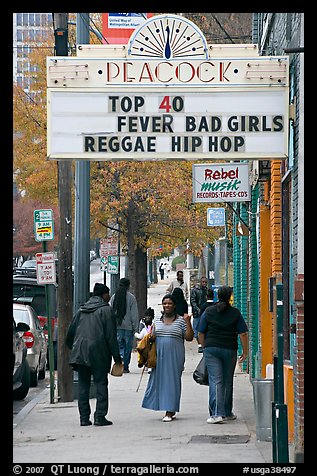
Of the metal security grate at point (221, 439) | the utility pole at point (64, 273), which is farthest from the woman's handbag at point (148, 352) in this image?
the utility pole at point (64, 273)

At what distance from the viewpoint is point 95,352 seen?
13438 mm

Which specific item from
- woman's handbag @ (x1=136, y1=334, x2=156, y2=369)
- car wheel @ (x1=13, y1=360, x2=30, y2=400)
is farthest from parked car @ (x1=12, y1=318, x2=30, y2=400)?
woman's handbag @ (x1=136, y1=334, x2=156, y2=369)

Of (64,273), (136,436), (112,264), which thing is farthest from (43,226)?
(112,264)

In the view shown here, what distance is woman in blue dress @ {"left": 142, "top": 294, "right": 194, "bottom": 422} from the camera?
45.8 ft

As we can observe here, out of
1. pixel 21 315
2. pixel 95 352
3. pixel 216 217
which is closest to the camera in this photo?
pixel 95 352

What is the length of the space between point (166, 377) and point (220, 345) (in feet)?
3.07

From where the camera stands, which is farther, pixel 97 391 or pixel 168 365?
pixel 168 365

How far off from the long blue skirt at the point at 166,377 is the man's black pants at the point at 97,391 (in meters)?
0.76

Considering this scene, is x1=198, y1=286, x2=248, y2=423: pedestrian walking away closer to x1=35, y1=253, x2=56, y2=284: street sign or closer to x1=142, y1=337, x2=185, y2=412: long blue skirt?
x1=142, y1=337, x2=185, y2=412: long blue skirt

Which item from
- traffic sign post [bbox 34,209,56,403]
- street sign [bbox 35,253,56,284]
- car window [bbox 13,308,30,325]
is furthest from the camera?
car window [bbox 13,308,30,325]

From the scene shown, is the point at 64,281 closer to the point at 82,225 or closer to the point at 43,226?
the point at 82,225

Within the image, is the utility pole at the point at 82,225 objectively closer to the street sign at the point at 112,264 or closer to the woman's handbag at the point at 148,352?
the woman's handbag at the point at 148,352

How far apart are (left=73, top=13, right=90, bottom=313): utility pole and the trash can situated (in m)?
5.55

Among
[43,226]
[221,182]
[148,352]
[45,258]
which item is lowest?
[148,352]
